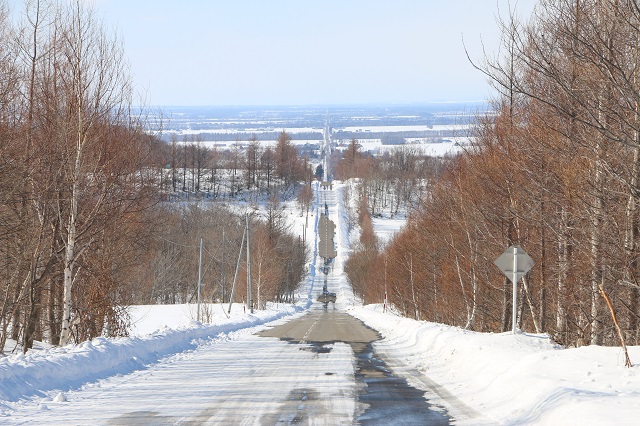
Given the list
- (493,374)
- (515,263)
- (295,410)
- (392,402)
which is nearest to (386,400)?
(392,402)

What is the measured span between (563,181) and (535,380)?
26.0 ft

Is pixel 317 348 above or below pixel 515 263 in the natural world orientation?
below

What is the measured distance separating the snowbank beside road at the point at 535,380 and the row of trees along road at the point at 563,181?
4.15 feet

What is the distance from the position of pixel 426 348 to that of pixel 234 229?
69.2 meters

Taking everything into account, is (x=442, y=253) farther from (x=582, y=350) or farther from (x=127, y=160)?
(x=582, y=350)

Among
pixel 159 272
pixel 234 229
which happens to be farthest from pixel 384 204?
pixel 159 272

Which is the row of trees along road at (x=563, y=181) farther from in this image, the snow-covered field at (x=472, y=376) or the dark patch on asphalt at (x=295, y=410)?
the dark patch on asphalt at (x=295, y=410)

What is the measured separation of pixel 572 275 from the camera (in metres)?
19.1

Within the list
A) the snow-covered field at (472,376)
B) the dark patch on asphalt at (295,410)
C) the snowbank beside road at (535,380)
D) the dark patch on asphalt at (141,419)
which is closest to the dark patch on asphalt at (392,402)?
the snow-covered field at (472,376)

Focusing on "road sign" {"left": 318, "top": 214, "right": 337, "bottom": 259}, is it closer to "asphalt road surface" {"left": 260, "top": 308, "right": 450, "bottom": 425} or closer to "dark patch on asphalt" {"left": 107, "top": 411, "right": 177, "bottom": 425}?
"asphalt road surface" {"left": 260, "top": 308, "right": 450, "bottom": 425}

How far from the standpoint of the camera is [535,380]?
10664 mm

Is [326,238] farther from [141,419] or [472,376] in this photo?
[141,419]

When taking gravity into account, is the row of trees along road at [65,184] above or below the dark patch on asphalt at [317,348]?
above

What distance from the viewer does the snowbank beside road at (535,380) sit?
8.39 metres
